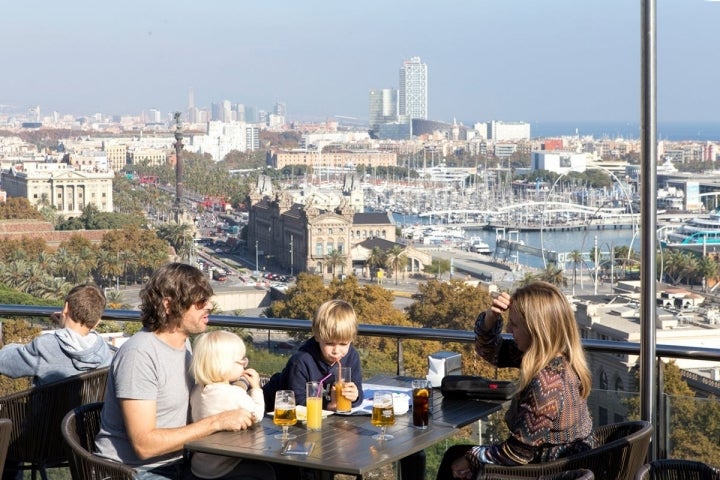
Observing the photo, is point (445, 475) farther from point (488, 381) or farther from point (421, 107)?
point (421, 107)

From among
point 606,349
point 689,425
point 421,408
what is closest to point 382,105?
point 606,349

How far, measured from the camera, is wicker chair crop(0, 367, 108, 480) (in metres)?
2.84

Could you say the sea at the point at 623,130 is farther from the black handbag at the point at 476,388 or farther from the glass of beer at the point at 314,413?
the glass of beer at the point at 314,413

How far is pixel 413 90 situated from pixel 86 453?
104 metres

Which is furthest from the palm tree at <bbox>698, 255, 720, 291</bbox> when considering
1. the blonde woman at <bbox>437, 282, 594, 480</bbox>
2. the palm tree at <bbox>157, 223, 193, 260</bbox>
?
the blonde woman at <bbox>437, 282, 594, 480</bbox>

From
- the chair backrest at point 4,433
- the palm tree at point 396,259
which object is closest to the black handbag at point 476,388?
the chair backrest at point 4,433

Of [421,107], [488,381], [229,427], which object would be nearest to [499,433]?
[488,381]

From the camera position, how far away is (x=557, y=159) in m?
96.3

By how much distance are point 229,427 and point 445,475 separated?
0.62 m

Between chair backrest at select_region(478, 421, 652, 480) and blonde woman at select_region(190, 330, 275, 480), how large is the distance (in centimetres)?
55

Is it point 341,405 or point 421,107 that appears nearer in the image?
point 341,405

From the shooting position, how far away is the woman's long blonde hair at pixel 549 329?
234 centimetres

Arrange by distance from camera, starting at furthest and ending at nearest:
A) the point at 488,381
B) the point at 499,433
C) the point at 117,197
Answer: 1. the point at 117,197
2. the point at 499,433
3. the point at 488,381

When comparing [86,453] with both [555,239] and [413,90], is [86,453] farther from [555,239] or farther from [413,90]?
[413,90]
